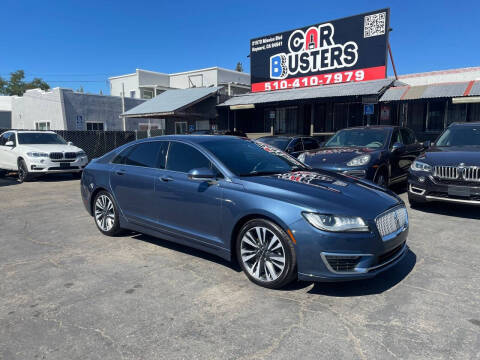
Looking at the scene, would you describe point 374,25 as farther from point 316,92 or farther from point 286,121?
point 286,121

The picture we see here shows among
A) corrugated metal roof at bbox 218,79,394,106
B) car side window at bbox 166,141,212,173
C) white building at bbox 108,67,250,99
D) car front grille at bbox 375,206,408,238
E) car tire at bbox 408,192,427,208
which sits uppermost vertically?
white building at bbox 108,67,250,99

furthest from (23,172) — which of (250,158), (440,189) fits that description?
(440,189)

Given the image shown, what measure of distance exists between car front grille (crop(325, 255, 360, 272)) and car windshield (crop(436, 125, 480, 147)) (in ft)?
17.9

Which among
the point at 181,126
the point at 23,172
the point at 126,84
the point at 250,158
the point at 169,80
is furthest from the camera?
the point at 169,80

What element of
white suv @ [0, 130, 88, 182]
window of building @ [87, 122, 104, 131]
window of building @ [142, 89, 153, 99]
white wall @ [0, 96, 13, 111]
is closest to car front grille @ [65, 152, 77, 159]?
white suv @ [0, 130, 88, 182]

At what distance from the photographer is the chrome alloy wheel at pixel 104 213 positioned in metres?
5.18

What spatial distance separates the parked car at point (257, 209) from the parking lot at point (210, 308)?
29 cm

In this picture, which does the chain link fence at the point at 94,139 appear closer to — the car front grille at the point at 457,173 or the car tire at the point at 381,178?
the car tire at the point at 381,178

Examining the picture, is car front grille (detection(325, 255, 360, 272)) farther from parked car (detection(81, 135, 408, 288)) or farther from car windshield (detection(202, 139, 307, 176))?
car windshield (detection(202, 139, 307, 176))

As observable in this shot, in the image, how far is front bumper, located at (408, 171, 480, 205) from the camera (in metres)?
5.84

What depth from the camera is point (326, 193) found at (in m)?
3.44

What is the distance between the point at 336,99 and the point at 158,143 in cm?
1243

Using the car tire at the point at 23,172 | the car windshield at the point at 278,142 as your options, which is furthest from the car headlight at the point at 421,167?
the car tire at the point at 23,172

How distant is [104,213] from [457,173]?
5846 millimetres
